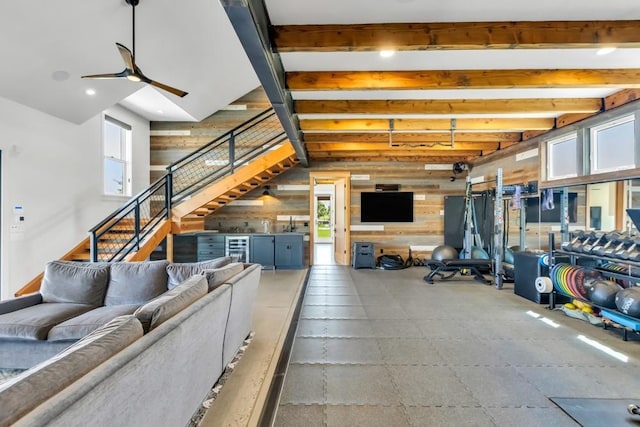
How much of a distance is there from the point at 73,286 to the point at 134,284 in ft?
1.91

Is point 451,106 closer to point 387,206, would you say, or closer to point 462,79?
point 462,79

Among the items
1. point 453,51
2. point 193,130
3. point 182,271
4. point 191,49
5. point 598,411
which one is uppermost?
point 191,49

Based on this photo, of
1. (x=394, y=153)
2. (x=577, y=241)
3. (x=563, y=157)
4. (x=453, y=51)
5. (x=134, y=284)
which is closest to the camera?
(x=453, y=51)

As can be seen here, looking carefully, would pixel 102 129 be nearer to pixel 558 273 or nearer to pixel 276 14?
pixel 276 14

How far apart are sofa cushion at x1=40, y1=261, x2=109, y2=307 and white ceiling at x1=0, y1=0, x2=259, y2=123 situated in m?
2.90

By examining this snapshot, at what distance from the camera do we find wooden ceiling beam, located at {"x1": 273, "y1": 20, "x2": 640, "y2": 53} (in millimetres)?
2528

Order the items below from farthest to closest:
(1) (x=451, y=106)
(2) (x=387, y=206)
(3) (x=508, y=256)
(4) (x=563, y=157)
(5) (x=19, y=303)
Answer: (2) (x=387, y=206) → (3) (x=508, y=256) → (4) (x=563, y=157) → (1) (x=451, y=106) → (5) (x=19, y=303)

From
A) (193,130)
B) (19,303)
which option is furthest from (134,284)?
(193,130)

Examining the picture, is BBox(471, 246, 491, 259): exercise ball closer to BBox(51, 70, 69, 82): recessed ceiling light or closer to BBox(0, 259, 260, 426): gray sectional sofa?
BBox(0, 259, 260, 426): gray sectional sofa

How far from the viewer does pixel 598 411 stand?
2.10 meters

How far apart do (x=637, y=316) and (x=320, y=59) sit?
13.6 ft

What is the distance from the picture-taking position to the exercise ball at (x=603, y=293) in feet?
11.0

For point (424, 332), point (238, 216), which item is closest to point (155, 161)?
point (238, 216)

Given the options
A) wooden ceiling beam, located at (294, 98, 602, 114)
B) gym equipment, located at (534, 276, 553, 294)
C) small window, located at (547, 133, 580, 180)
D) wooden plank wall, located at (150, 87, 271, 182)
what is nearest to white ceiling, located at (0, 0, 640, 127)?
wooden ceiling beam, located at (294, 98, 602, 114)
